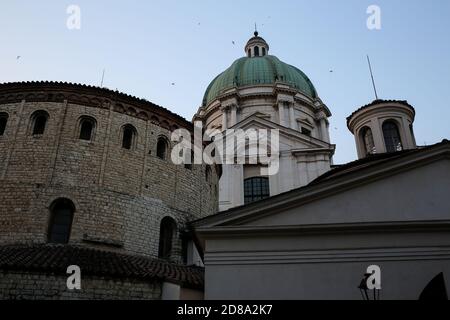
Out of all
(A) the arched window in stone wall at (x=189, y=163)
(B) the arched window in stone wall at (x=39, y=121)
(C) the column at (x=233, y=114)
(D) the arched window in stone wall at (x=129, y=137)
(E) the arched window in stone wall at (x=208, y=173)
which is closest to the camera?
(B) the arched window in stone wall at (x=39, y=121)

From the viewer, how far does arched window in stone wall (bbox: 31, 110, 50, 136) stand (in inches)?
624

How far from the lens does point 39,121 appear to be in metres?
16.1

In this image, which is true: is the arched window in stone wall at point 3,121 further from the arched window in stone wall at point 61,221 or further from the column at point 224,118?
the column at point 224,118

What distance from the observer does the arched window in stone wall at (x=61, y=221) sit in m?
14.1

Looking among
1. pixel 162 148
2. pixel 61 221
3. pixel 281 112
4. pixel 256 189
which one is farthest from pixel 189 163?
pixel 281 112

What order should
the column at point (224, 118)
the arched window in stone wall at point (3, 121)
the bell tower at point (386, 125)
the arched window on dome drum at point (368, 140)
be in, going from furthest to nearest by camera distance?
the column at point (224, 118) → the arched window on dome drum at point (368, 140) → the bell tower at point (386, 125) → the arched window in stone wall at point (3, 121)

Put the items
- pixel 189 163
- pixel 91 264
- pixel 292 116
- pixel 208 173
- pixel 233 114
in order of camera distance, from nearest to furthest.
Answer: pixel 91 264 → pixel 189 163 → pixel 208 173 → pixel 292 116 → pixel 233 114

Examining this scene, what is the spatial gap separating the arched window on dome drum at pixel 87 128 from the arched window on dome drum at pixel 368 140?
50.2ft

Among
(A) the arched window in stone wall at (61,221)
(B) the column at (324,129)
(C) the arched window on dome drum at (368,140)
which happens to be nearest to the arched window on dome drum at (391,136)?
(C) the arched window on dome drum at (368,140)

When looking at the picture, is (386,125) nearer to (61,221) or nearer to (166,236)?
(166,236)

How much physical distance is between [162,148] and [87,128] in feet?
10.9

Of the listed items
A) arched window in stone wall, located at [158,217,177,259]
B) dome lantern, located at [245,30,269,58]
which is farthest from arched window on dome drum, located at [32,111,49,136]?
dome lantern, located at [245,30,269,58]

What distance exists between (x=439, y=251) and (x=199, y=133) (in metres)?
12.0

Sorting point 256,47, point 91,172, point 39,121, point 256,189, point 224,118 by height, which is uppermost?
point 256,47
